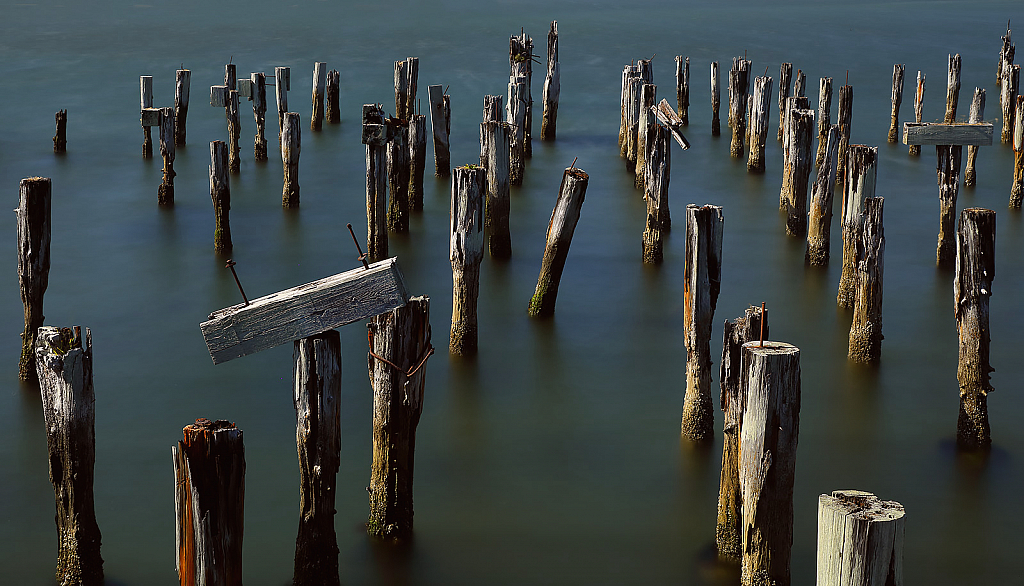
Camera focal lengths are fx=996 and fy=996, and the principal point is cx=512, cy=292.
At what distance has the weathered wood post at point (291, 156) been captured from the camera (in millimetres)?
12422

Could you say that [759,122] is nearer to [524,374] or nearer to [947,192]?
[947,192]

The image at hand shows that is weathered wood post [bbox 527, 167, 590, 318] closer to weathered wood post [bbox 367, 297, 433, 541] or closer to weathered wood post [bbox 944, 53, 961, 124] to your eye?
weathered wood post [bbox 367, 297, 433, 541]

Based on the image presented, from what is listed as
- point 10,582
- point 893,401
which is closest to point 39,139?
point 10,582

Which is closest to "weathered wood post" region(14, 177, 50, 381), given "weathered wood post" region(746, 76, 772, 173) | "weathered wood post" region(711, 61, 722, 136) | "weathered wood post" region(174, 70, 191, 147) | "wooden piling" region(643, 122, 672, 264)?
"wooden piling" region(643, 122, 672, 264)

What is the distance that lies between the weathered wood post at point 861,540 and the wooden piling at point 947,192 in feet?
21.2

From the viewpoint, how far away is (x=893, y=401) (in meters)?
7.29

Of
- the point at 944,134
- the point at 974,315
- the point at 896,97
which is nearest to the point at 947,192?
the point at 944,134

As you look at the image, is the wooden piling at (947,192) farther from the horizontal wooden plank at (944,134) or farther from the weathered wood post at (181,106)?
the weathered wood post at (181,106)

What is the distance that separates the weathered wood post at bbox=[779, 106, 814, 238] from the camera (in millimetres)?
10547

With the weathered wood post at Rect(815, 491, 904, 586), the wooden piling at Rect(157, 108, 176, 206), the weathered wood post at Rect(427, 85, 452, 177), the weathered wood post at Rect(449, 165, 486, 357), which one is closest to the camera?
the weathered wood post at Rect(815, 491, 904, 586)

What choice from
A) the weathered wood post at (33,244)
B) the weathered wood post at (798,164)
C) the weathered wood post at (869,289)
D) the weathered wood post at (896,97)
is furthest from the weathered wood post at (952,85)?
the weathered wood post at (33,244)

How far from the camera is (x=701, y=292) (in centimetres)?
625

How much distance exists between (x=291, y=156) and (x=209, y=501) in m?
9.06

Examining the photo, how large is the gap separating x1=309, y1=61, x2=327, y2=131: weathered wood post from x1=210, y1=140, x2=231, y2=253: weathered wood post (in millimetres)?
8318
